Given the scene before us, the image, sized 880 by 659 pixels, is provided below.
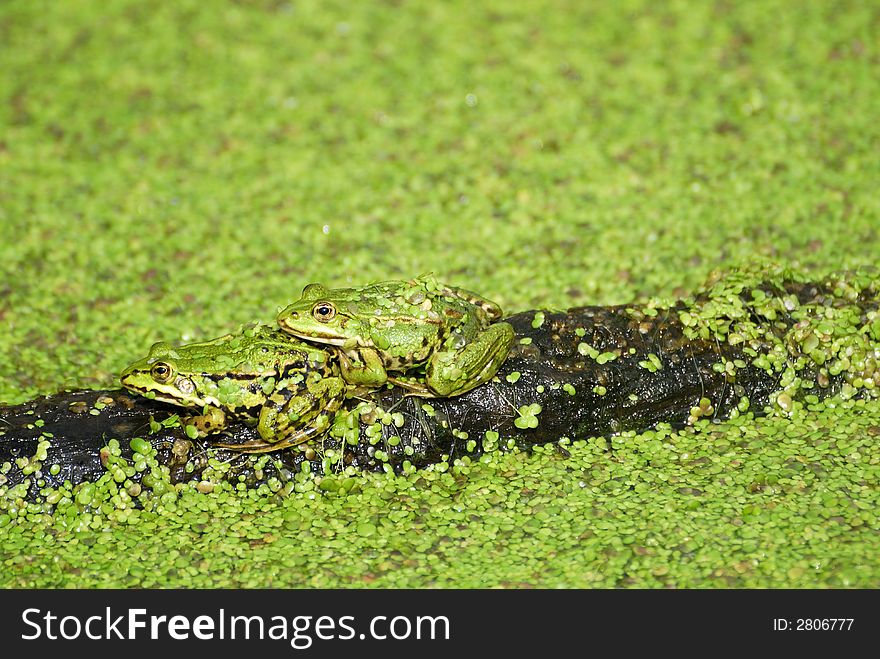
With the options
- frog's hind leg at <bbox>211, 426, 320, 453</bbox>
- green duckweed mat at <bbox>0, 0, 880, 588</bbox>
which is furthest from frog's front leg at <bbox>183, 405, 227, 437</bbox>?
green duckweed mat at <bbox>0, 0, 880, 588</bbox>

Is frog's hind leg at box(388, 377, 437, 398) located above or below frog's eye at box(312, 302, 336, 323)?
below

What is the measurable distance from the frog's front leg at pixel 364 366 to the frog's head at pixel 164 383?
0.62m

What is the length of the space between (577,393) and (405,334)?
0.87 metres

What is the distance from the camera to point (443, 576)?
3.94 meters

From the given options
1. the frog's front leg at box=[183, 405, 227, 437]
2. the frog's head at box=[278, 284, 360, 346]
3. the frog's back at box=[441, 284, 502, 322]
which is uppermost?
the frog's back at box=[441, 284, 502, 322]

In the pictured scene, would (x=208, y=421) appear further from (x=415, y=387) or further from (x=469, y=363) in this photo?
(x=469, y=363)

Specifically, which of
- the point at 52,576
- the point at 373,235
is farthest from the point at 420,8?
the point at 52,576

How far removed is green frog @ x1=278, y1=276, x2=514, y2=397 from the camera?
4.20 m

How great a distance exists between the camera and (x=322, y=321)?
4.20 m

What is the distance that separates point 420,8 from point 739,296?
4393 millimetres

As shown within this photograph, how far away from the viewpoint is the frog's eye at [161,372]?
13.5 ft

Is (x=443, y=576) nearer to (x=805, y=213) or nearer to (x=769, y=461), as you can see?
(x=769, y=461)

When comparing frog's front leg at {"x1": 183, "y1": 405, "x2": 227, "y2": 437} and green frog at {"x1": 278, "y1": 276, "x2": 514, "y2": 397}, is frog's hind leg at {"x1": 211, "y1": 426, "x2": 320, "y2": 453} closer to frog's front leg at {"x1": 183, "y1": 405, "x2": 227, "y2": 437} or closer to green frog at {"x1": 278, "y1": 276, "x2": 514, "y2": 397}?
frog's front leg at {"x1": 183, "y1": 405, "x2": 227, "y2": 437}

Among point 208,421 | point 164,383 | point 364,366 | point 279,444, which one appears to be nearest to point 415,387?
point 364,366
